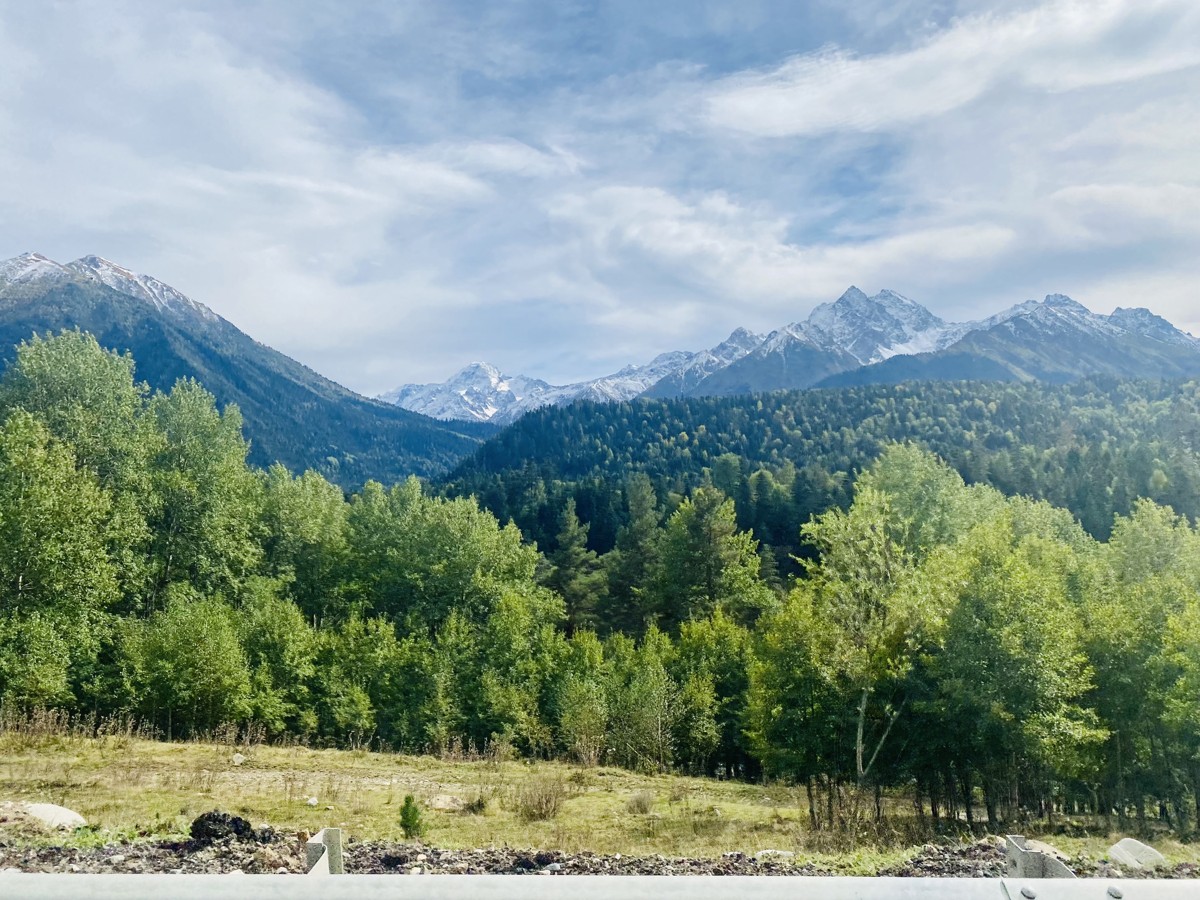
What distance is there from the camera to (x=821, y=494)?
10719 cm

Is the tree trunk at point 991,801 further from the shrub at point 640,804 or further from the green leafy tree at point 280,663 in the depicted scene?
the green leafy tree at point 280,663

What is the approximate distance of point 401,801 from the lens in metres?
18.5

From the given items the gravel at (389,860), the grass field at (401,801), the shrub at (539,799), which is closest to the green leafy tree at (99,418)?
the grass field at (401,801)

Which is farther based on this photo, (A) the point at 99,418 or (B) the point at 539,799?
(A) the point at 99,418

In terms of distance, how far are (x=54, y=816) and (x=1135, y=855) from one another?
729 inches

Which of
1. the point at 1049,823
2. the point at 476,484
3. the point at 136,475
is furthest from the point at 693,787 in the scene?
the point at 476,484

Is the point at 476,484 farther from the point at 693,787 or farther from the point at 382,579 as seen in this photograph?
the point at 693,787

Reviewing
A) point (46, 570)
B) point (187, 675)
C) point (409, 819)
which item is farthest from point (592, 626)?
point (409, 819)

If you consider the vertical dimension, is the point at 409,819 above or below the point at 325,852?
below

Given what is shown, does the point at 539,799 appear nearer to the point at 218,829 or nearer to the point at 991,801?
the point at 218,829

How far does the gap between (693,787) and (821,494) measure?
84.0 metres

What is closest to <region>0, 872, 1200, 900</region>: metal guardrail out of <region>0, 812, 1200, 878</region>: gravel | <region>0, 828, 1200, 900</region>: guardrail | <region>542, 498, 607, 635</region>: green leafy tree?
<region>0, 828, 1200, 900</region>: guardrail

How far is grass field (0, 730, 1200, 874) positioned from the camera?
579 inches

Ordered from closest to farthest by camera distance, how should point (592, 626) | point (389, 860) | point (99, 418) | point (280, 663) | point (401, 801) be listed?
point (389, 860) → point (401, 801) → point (280, 663) → point (99, 418) → point (592, 626)
